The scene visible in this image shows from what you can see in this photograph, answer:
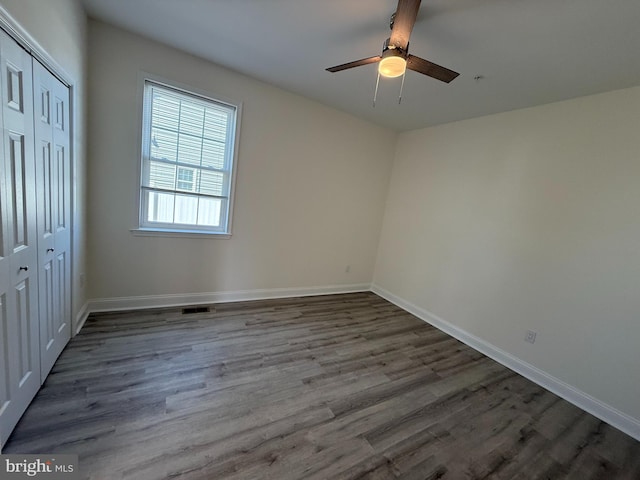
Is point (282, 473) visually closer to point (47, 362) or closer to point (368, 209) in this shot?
point (47, 362)

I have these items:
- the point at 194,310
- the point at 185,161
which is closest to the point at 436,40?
the point at 185,161

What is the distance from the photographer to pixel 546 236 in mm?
2574

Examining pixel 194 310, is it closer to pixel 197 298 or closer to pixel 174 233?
pixel 197 298

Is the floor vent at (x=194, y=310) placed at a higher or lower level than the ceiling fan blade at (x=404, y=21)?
lower

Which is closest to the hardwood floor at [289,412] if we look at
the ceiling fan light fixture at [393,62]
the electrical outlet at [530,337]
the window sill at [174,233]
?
the electrical outlet at [530,337]

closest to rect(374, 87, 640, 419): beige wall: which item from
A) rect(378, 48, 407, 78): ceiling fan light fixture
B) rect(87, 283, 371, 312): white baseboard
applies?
rect(87, 283, 371, 312): white baseboard

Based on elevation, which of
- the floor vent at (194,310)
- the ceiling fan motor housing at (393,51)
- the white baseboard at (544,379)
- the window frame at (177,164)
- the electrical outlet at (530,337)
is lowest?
the floor vent at (194,310)

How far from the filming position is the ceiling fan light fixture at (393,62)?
155 centimetres

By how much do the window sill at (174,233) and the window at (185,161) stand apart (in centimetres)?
3

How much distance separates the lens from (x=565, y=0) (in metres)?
1.42

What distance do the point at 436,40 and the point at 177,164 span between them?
2.66m

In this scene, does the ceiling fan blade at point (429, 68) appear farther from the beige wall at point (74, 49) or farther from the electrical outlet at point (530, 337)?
the electrical outlet at point (530, 337)

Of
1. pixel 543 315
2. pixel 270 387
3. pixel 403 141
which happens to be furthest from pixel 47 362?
pixel 403 141

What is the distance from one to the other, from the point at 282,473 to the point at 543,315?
2.73m
